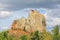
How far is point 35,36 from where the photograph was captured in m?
68.1

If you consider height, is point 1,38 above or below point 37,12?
below

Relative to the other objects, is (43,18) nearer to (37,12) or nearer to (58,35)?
(37,12)

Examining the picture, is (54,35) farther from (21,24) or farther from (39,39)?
(21,24)

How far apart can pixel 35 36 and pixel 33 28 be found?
1378 inches

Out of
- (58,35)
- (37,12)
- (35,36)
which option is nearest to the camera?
(58,35)

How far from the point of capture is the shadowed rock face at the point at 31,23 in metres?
104

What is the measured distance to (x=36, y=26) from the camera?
4119 inches

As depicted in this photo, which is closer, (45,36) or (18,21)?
(45,36)

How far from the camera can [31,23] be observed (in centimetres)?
10544

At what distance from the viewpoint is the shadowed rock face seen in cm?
10369

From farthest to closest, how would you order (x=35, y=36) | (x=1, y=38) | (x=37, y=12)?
(x=37, y=12), (x=35, y=36), (x=1, y=38)

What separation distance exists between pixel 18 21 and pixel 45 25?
35.9 feet

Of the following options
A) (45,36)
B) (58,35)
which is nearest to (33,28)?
(45,36)

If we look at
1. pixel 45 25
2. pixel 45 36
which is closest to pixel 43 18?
pixel 45 25
